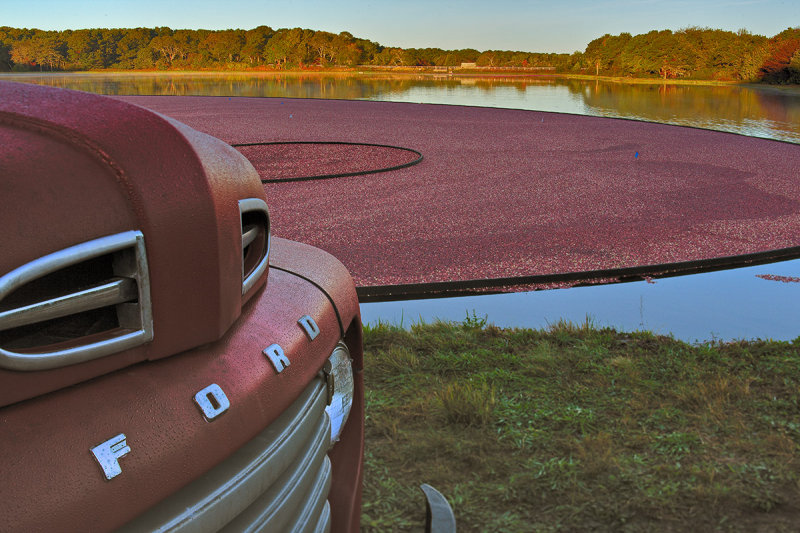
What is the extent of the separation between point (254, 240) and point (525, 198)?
7.56 metres

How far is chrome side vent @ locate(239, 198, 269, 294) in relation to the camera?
1289 mm

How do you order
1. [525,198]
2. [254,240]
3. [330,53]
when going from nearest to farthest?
[254,240], [525,198], [330,53]

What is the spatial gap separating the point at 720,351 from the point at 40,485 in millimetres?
3683

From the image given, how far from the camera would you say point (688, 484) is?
2.47m

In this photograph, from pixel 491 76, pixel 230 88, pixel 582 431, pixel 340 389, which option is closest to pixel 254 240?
pixel 340 389

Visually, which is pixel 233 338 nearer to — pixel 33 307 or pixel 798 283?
pixel 33 307

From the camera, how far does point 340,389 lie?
1.59m

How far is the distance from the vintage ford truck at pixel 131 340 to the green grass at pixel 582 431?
4.25ft

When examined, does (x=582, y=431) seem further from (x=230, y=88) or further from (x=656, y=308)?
(x=230, y=88)

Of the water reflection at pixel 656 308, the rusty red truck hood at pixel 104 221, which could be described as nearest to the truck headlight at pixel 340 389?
the rusty red truck hood at pixel 104 221

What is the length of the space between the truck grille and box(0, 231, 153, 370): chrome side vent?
0.25 m

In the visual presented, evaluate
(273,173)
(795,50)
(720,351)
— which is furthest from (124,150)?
(795,50)

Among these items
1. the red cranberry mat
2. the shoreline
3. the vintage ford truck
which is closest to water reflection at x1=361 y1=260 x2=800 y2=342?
the red cranberry mat

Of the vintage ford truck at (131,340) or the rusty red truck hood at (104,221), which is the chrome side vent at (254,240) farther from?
the rusty red truck hood at (104,221)
